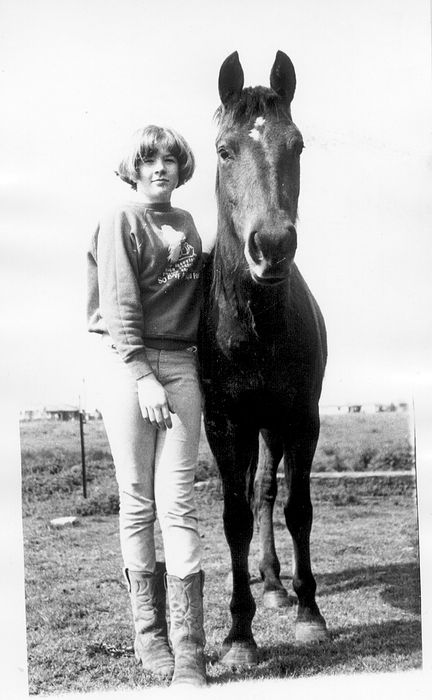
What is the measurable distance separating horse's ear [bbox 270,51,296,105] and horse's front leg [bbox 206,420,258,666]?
4.35ft

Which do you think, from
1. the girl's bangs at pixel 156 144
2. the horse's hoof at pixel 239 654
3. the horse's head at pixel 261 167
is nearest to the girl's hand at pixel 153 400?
the horse's head at pixel 261 167

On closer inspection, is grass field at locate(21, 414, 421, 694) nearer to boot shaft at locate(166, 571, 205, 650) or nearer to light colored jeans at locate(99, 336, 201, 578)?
boot shaft at locate(166, 571, 205, 650)

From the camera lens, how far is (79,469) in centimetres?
338

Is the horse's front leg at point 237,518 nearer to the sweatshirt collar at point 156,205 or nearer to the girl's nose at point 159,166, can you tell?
the sweatshirt collar at point 156,205

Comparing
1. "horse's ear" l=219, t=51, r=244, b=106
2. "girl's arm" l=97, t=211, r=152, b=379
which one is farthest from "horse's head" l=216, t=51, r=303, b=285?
"girl's arm" l=97, t=211, r=152, b=379

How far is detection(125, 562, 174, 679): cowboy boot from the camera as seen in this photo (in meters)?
2.69

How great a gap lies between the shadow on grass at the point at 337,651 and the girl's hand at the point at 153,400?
1070 millimetres

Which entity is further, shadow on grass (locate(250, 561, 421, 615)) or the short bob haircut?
shadow on grass (locate(250, 561, 421, 615))

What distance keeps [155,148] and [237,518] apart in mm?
1528

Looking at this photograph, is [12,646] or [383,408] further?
[383,408]

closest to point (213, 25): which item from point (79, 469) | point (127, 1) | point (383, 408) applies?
point (127, 1)

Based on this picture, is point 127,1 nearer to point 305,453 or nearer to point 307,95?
point 307,95

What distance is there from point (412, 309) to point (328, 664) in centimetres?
156

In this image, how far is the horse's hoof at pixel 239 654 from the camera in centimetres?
278
